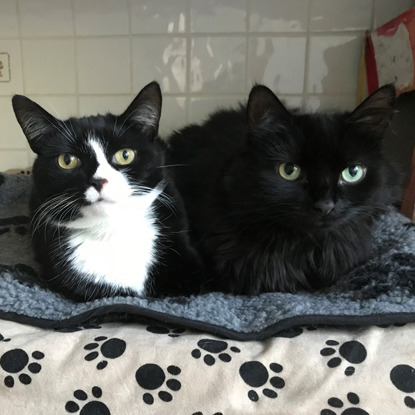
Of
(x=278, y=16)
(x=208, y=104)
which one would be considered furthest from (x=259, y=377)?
(x=278, y=16)

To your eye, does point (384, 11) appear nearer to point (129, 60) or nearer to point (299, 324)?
point (129, 60)

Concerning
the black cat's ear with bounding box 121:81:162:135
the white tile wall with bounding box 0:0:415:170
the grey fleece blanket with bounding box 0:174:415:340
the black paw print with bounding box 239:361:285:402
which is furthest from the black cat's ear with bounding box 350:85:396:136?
the white tile wall with bounding box 0:0:415:170

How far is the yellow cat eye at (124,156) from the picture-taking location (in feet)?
2.90

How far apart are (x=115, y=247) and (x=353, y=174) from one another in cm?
53

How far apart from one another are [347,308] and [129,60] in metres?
1.31

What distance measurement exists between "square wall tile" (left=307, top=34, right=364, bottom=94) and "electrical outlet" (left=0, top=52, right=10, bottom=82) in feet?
4.01

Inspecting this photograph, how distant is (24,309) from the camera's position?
2.60ft

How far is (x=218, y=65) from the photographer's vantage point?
163 centimetres

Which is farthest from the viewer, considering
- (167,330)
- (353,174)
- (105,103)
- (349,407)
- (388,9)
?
(105,103)

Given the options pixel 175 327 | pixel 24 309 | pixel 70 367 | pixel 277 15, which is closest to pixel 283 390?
pixel 175 327

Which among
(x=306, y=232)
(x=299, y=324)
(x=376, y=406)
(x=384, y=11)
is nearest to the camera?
(x=376, y=406)

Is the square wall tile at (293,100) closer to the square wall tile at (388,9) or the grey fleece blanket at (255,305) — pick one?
the square wall tile at (388,9)

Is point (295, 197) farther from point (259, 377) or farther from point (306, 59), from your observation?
point (306, 59)

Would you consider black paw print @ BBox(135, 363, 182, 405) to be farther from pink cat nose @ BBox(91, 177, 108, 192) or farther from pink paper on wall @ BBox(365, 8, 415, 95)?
pink paper on wall @ BBox(365, 8, 415, 95)
